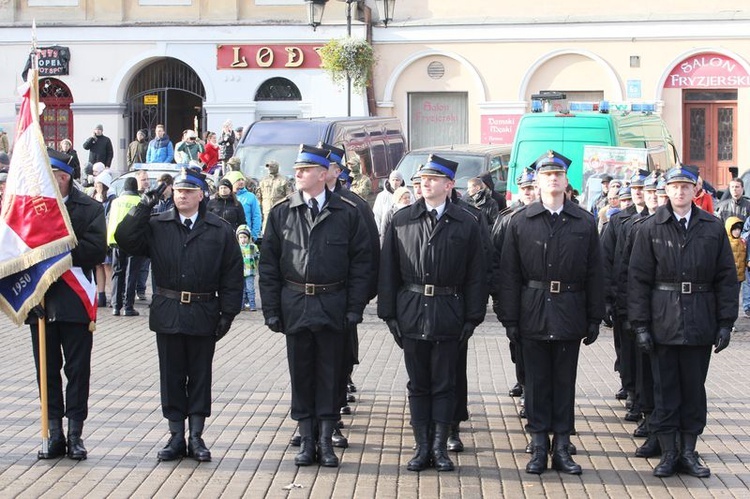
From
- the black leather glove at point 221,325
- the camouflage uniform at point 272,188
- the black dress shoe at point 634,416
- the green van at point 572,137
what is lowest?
the black dress shoe at point 634,416

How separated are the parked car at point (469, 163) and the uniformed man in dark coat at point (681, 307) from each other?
42.8 ft

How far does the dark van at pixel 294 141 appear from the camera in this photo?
2270 cm

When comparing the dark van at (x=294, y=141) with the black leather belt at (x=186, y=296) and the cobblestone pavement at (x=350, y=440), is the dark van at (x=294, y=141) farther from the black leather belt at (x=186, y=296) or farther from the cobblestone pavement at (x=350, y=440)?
the black leather belt at (x=186, y=296)

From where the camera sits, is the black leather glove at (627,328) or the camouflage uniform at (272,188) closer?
the black leather glove at (627,328)

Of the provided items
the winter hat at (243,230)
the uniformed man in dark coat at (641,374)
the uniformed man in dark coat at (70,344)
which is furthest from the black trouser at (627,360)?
the winter hat at (243,230)

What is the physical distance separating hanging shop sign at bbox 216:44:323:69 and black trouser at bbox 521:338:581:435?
25120mm

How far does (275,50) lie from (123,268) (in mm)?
16946

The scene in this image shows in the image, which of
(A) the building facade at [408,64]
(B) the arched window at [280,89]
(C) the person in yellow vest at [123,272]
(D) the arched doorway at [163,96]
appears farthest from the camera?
(D) the arched doorway at [163,96]

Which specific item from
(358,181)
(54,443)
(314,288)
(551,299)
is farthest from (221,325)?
(358,181)

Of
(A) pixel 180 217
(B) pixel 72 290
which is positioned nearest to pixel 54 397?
(B) pixel 72 290

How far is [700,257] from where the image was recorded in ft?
28.5

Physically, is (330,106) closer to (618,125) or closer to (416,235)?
(618,125)

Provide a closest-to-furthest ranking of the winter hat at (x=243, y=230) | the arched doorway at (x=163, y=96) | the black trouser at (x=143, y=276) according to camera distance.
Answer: the winter hat at (x=243, y=230), the black trouser at (x=143, y=276), the arched doorway at (x=163, y=96)

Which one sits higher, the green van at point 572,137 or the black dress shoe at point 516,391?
A: the green van at point 572,137
